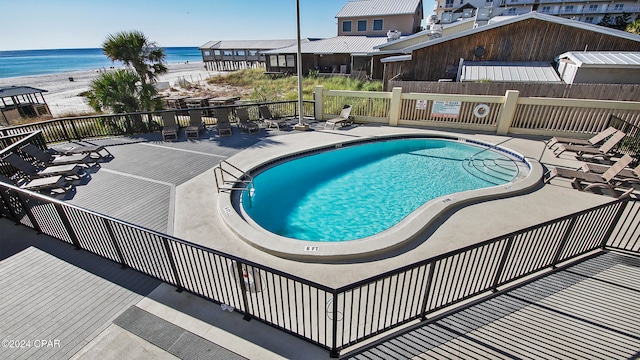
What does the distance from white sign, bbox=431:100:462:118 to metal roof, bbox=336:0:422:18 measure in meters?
22.3

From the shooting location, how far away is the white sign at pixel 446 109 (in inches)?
478

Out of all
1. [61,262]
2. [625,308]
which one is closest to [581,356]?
[625,308]

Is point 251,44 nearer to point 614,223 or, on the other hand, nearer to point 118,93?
point 118,93

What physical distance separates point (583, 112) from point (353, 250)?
449 inches

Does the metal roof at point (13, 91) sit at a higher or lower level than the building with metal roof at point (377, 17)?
lower

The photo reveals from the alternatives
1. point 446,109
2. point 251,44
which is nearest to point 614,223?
point 446,109

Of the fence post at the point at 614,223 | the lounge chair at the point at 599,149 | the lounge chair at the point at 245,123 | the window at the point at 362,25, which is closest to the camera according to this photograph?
the fence post at the point at 614,223

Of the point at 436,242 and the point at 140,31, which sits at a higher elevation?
the point at 140,31

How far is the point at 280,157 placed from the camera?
962 cm

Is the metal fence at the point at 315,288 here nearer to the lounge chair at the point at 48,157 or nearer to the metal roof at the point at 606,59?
the lounge chair at the point at 48,157

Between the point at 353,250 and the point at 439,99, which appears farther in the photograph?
the point at 439,99

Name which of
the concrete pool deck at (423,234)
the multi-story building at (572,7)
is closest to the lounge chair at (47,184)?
the concrete pool deck at (423,234)

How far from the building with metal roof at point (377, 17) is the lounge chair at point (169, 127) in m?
26.6

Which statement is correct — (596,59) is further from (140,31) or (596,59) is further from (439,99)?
(140,31)
